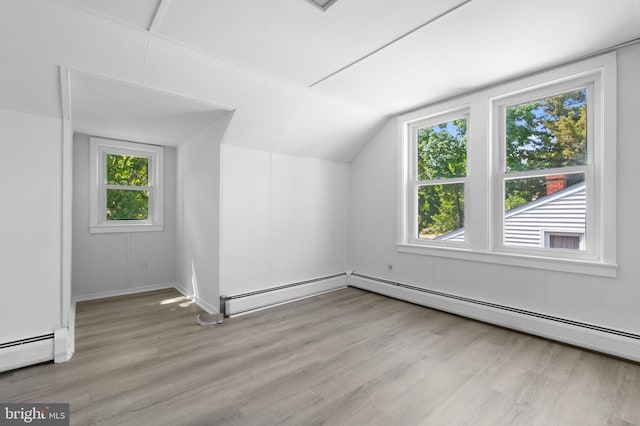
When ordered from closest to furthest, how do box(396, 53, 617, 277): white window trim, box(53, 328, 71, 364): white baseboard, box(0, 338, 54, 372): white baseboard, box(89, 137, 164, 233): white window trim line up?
box(0, 338, 54, 372): white baseboard → box(53, 328, 71, 364): white baseboard → box(396, 53, 617, 277): white window trim → box(89, 137, 164, 233): white window trim

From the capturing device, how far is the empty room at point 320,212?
1.82 metres

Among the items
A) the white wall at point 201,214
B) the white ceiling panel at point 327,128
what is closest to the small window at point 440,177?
the white ceiling panel at point 327,128

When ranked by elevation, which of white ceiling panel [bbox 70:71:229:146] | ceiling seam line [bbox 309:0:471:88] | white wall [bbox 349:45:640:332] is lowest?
white wall [bbox 349:45:640:332]

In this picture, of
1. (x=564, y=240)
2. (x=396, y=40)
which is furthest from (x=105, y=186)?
(x=564, y=240)

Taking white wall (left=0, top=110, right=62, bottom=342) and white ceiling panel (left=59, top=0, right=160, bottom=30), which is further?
white wall (left=0, top=110, right=62, bottom=342)

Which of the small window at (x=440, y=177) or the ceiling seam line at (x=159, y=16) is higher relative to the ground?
the ceiling seam line at (x=159, y=16)

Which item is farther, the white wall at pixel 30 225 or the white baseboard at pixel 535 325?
the white baseboard at pixel 535 325

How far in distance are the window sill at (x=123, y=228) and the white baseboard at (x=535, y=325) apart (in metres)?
3.48

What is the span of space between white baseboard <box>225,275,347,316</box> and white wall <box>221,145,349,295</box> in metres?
0.12

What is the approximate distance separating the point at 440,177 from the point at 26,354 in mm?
4129

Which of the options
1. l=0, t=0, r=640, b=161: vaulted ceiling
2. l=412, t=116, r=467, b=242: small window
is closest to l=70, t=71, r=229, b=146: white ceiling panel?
l=0, t=0, r=640, b=161: vaulted ceiling

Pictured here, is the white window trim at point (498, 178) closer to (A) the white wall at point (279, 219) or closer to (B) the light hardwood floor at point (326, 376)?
(B) the light hardwood floor at point (326, 376)

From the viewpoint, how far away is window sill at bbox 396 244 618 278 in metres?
2.38

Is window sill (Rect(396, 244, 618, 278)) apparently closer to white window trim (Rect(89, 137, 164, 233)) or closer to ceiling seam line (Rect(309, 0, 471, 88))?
ceiling seam line (Rect(309, 0, 471, 88))
